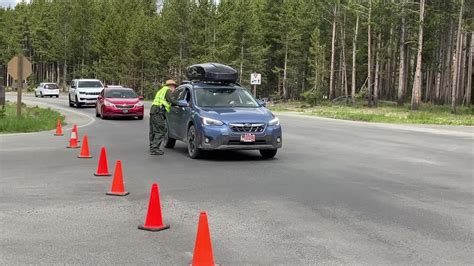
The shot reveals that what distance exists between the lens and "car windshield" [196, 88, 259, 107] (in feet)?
43.9

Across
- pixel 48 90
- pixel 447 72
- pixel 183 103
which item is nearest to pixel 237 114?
pixel 183 103

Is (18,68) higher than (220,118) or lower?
higher

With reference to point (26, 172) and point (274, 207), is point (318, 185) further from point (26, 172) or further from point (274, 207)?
point (26, 172)

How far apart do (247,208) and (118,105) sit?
2005 cm

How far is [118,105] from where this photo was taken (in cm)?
2670

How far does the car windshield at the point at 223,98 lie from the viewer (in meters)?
13.4

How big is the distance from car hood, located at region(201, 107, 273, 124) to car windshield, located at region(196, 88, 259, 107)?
0.47m

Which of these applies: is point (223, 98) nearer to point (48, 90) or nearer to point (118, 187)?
point (118, 187)

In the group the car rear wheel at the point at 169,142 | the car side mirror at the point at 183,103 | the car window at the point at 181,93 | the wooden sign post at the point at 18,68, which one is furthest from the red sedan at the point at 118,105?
the car side mirror at the point at 183,103

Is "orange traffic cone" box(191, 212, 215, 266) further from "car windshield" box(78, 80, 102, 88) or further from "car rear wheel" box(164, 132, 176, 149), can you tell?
"car windshield" box(78, 80, 102, 88)

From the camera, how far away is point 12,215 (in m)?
7.01

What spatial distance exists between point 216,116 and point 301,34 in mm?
60992

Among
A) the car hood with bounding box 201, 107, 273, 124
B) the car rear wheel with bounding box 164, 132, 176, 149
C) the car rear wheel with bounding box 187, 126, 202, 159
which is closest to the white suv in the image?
the car rear wheel with bounding box 164, 132, 176, 149

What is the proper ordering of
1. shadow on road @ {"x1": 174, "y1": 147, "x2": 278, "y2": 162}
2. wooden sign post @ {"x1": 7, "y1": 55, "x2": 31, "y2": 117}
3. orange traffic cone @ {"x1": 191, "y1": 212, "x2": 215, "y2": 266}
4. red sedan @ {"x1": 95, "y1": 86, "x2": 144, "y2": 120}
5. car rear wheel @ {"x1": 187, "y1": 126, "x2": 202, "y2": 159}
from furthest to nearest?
red sedan @ {"x1": 95, "y1": 86, "x2": 144, "y2": 120} < wooden sign post @ {"x1": 7, "y1": 55, "x2": 31, "y2": 117} < shadow on road @ {"x1": 174, "y1": 147, "x2": 278, "y2": 162} < car rear wheel @ {"x1": 187, "y1": 126, "x2": 202, "y2": 159} < orange traffic cone @ {"x1": 191, "y1": 212, "x2": 215, "y2": 266}
